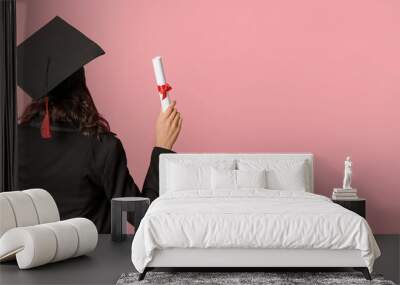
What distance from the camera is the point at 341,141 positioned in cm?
712

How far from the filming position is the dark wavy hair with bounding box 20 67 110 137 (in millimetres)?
5664

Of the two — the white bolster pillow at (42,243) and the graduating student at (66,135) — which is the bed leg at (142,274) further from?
the graduating student at (66,135)

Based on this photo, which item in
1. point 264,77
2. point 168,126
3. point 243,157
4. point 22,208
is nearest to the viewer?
point 22,208

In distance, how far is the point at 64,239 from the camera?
17.2 feet

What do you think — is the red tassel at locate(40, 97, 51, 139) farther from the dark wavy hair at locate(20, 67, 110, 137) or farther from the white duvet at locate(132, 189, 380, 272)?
the white duvet at locate(132, 189, 380, 272)

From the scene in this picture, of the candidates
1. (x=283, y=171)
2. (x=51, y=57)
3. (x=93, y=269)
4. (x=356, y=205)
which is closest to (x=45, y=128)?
(x=51, y=57)

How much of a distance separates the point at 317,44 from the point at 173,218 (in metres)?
3.09

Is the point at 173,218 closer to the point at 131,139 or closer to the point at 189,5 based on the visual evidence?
the point at 131,139

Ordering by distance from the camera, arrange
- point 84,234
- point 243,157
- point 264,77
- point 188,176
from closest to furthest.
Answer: point 84,234, point 188,176, point 243,157, point 264,77

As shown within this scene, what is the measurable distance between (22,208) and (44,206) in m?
0.22

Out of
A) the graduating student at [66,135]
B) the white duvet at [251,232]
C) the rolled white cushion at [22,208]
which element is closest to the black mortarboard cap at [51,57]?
the graduating student at [66,135]

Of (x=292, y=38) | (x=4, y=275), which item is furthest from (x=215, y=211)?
(x=292, y=38)

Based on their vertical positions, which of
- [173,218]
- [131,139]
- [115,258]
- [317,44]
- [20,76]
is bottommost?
[115,258]

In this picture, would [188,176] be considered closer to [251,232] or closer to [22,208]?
[22,208]
